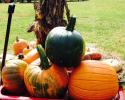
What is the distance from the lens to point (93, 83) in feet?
11.9

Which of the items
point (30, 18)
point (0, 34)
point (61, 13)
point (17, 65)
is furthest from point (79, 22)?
point (17, 65)

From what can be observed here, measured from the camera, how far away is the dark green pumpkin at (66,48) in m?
3.70

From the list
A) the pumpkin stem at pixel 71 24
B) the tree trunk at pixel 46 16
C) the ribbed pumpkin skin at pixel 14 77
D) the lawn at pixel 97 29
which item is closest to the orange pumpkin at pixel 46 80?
the ribbed pumpkin skin at pixel 14 77

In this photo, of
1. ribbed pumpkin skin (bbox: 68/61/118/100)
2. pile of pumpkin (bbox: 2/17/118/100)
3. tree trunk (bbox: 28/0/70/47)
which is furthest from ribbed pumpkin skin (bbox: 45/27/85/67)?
tree trunk (bbox: 28/0/70/47)

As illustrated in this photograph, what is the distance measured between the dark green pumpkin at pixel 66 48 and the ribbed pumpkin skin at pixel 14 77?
42 cm

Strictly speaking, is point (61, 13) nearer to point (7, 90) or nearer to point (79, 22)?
point (7, 90)

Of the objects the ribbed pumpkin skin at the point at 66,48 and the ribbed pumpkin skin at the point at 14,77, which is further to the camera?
the ribbed pumpkin skin at the point at 14,77

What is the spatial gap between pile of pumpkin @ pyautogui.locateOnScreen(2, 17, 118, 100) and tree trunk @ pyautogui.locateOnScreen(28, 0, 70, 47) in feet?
6.22

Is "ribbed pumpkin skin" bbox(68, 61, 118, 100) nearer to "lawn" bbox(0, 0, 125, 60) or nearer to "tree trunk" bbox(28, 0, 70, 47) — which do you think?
"tree trunk" bbox(28, 0, 70, 47)

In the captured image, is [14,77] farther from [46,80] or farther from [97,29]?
[97,29]

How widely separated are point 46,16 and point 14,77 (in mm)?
1899

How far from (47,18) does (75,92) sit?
2211 millimetres

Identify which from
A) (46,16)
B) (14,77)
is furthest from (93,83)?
(46,16)

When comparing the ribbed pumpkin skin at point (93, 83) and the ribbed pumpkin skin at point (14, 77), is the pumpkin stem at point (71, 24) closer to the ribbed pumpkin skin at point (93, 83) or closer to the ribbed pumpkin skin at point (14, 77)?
the ribbed pumpkin skin at point (93, 83)
